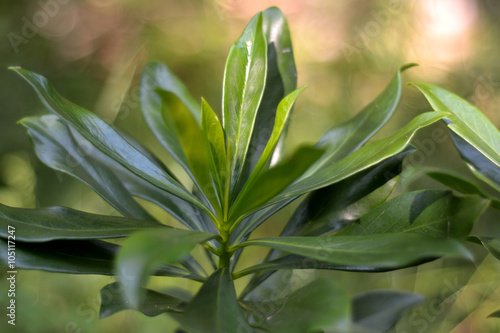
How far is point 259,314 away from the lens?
53 centimetres

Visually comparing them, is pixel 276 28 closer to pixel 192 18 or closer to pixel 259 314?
pixel 259 314

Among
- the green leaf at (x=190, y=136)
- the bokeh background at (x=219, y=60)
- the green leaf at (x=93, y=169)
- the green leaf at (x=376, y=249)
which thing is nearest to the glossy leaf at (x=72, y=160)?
the green leaf at (x=93, y=169)

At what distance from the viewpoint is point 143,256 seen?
1.28 feet

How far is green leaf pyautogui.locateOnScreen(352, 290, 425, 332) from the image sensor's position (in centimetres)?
56

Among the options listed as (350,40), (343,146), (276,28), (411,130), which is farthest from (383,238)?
(350,40)

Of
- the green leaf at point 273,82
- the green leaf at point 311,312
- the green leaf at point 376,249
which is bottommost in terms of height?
the green leaf at point 311,312

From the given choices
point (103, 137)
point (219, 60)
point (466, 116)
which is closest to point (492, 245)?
point (466, 116)

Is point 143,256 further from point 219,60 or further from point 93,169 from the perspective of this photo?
point 219,60

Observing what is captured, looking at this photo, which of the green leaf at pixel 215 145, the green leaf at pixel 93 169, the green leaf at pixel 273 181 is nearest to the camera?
the green leaf at pixel 273 181

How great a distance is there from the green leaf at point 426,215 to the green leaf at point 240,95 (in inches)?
7.0

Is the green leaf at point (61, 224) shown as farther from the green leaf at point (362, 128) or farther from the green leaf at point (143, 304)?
the green leaf at point (362, 128)

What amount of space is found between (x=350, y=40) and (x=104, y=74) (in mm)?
975

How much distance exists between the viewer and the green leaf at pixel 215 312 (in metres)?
0.45

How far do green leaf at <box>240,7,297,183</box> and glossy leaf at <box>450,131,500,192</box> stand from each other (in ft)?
0.87
